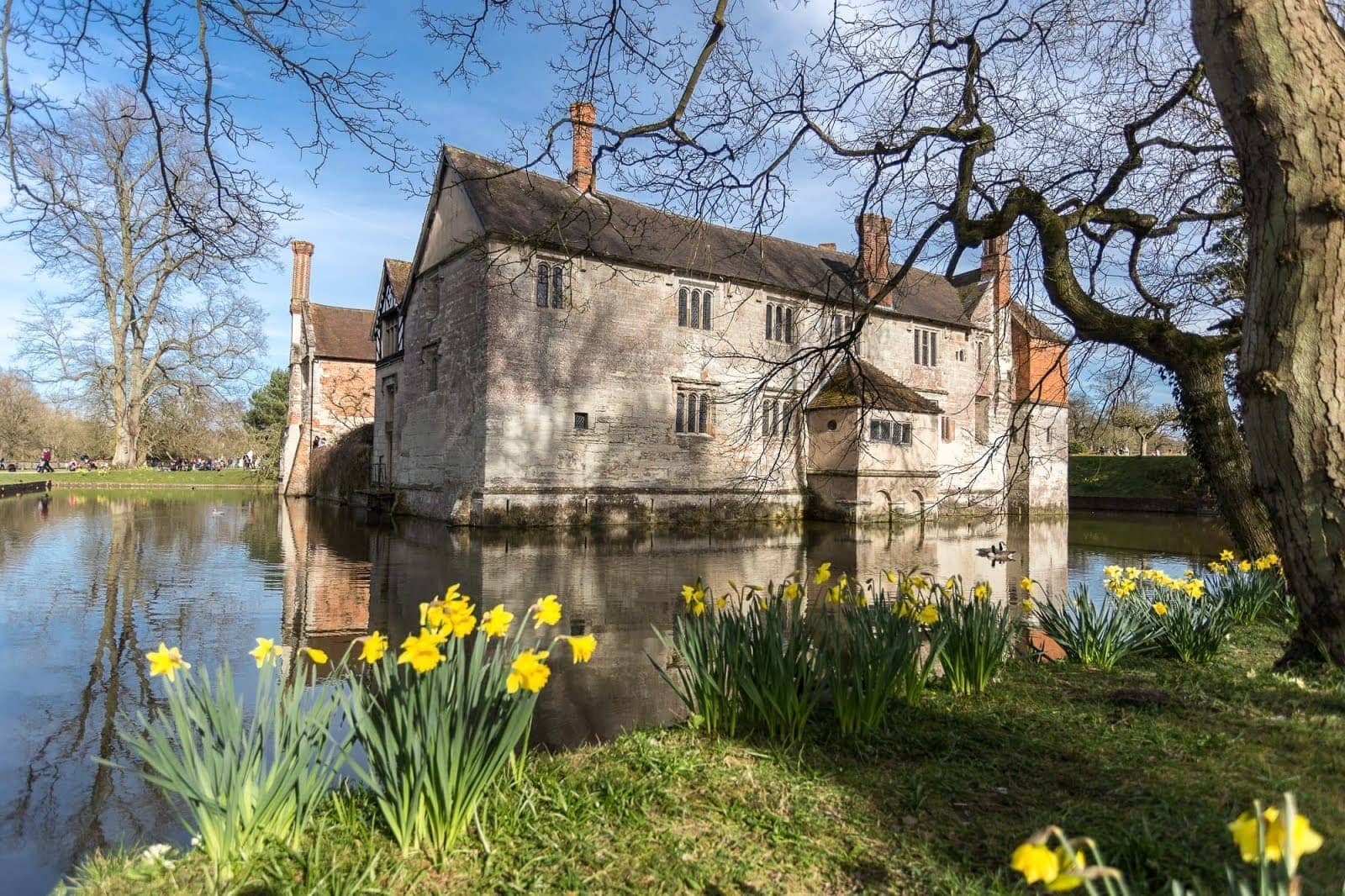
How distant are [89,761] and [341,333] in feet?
119

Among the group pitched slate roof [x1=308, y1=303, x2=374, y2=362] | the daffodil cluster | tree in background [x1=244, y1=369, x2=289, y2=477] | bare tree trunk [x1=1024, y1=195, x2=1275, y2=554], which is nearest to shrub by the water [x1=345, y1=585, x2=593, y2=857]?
the daffodil cluster

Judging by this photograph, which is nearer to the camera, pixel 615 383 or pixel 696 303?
pixel 615 383

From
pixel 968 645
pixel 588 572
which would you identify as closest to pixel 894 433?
pixel 588 572

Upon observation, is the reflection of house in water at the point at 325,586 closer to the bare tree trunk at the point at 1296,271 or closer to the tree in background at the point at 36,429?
the bare tree trunk at the point at 1296,271

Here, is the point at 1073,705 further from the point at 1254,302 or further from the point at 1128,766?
the point at 1254,302

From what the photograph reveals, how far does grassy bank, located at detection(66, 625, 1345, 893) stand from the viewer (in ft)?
8.75

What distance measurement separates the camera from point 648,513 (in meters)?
23.4

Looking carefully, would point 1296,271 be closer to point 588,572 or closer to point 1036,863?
point 1036,863

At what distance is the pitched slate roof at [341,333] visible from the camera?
36.5m

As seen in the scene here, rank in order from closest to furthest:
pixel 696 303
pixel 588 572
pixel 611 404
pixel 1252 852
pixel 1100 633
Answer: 1. pixel 1252 852
2. pixel 1100 633
3. pixel 588 572
4. pixel 611 404
5. pixel 696 303

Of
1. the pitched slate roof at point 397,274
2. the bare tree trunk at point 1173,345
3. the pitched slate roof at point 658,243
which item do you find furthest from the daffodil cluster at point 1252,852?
the pitched slate roof at point 397,274

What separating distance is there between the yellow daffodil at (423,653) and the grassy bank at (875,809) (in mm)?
639

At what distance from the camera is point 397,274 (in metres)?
30.7

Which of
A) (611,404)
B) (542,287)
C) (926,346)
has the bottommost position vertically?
(611,404)
